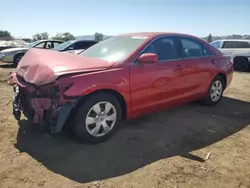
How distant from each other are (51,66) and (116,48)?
127 cm

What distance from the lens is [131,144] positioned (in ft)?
12.0

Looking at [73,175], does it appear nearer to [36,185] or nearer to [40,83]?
[36,185]

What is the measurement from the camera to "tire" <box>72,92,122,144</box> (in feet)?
11.1

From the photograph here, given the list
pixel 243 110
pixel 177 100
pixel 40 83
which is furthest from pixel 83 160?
pixel 243 110

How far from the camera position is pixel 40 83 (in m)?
3.23

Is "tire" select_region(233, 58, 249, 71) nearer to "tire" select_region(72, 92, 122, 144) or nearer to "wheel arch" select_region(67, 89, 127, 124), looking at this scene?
"wheel arch" select_region(67, 89, 127, 124)

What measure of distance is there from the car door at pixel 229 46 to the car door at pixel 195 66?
26.1 feet

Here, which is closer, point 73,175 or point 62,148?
point 73,175

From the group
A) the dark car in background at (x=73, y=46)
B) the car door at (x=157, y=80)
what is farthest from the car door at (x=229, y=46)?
the car door at (x=157, y=80)

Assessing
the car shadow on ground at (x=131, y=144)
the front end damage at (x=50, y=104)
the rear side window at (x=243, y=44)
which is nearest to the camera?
A: the car shadow on ground at (x=131, y=144)

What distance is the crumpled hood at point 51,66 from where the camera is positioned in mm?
3246

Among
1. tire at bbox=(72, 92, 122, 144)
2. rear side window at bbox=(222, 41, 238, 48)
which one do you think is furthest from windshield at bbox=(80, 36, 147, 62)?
rear side window at bbox=(222, 41, 238, 48)

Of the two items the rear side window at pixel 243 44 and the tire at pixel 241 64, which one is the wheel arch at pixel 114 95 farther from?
the rear side window at pixel 243 44

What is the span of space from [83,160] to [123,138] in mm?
834
